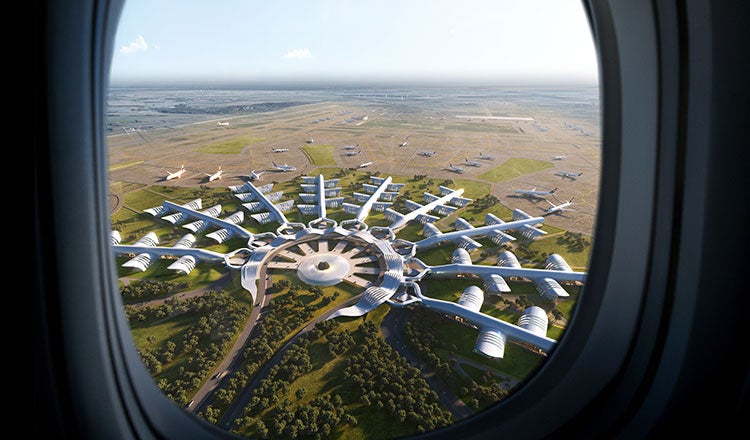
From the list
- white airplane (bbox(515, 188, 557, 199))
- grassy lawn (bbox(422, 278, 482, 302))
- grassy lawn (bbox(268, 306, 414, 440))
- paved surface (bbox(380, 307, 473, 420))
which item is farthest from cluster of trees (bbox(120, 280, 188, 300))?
white airplane (bbox(515, 188, 557, 199))

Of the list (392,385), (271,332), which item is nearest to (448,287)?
(392,385)

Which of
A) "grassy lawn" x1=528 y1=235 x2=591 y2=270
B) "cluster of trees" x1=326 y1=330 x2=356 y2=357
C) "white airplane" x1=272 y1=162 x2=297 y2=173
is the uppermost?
"white airplane" x1=272 y1=162 x2=297 y2=173

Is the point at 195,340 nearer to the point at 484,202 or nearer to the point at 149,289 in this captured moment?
the point at 149,289

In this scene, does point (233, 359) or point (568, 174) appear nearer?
point (233, 359)

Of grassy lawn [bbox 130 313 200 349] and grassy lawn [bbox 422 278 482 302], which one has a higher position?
grassy lawn [bbox 422 278 482 302]

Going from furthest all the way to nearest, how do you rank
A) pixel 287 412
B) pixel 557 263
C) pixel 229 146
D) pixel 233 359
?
pixel 229 146 < pixel 557 263 < pixel 233 359 < pixel 287 412

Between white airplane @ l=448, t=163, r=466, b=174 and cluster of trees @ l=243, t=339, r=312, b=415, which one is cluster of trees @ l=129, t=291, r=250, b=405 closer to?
cluster of trees @ l=243, t=339, r=312, b=415
